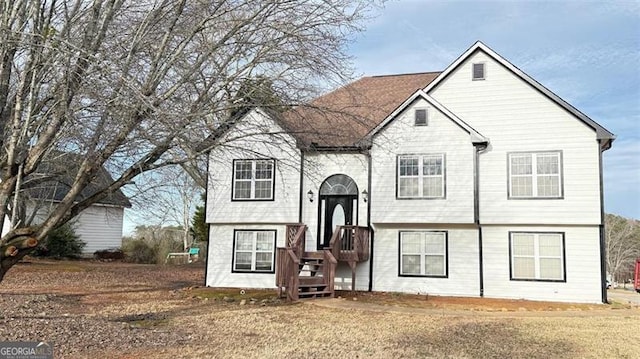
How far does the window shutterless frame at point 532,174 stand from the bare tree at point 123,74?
25.2 ft

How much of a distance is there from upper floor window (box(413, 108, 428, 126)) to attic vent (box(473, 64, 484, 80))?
76.8 inches

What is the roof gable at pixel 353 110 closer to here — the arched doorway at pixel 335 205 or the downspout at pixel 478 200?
the arched doorway at pixel 335 205

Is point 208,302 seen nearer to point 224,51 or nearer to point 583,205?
point 224,51

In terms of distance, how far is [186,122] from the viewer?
802 centimetres

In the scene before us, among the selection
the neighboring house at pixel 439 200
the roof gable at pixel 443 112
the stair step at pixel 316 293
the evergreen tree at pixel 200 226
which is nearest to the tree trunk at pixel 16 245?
the neighboring house at pixel 439 200

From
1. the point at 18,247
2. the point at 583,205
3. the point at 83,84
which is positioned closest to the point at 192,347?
the point at 18,247

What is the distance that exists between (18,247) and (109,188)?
1721 mm

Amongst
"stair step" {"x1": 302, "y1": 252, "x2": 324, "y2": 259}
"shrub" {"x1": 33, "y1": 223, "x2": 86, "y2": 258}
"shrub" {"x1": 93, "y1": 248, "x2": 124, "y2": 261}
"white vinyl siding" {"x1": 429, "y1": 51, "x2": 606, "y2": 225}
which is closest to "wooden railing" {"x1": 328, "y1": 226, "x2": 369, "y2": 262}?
"stair step" {"x1": 302, "y1": 252, "x2": 324, "y2": 259}

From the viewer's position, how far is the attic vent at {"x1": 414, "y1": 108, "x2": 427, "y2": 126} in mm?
15680

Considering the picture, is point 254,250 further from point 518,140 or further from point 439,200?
point 518,140

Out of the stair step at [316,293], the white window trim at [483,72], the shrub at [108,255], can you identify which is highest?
the white window trim at [483,72]

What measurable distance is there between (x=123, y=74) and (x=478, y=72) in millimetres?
11731

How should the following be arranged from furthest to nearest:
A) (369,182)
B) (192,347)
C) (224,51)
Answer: (369,182)
(224,51)
(192,347)

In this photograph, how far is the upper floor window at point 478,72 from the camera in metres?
15.9
